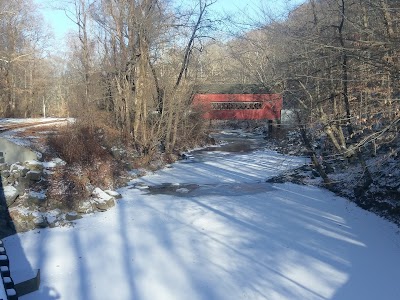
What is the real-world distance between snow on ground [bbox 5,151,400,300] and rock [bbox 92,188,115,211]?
0.81 feet

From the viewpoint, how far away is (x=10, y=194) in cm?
1123

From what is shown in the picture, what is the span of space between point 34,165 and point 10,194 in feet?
5.10

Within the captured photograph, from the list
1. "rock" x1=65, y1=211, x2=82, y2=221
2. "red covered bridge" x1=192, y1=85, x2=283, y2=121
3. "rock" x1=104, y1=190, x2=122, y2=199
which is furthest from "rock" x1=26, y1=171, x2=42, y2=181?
"red covered bridge" x1=192, y1=85, x2=283, y2=121

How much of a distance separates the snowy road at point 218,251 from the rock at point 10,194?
4.18 ft

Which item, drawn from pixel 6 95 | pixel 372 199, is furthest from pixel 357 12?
pixel 6 95

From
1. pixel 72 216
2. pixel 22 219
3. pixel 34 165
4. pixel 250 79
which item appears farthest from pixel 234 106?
pixel 22 219

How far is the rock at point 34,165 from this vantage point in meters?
12.5

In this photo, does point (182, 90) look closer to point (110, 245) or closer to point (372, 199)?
point (372, 199)

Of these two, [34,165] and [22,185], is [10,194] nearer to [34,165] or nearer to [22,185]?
[22,185]

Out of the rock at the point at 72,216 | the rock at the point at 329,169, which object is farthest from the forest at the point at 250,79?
the rock at the point at 72,216

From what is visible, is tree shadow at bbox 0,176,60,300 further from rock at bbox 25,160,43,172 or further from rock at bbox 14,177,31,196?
rock at bbox 25,160,43,172

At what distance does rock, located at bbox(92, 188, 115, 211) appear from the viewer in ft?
41.3

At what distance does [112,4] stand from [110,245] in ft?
57.9

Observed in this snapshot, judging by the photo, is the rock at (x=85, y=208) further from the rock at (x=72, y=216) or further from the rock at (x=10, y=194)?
the rock at (x=10, y=194)
